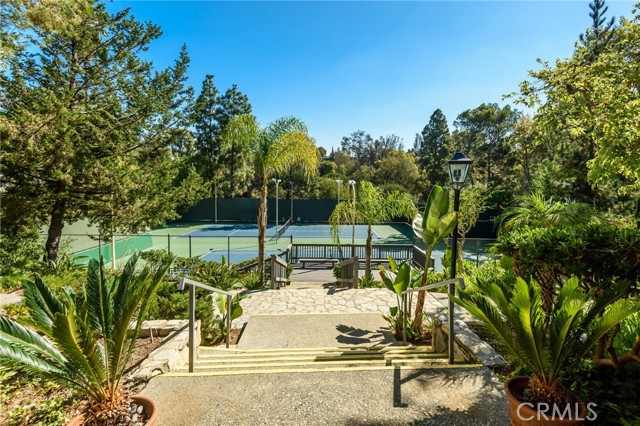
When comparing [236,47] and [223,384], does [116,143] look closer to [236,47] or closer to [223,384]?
[236,47]

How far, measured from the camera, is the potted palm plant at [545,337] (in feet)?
6.25

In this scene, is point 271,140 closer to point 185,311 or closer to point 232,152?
point 185,311

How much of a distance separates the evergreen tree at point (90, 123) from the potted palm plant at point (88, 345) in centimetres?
691

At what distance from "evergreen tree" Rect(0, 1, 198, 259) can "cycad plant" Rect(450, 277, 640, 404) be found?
30.3 ft

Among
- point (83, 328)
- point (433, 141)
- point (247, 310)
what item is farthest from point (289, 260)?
point (433, 141)

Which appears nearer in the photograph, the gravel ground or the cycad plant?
the cycad plant

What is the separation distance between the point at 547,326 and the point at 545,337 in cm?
16

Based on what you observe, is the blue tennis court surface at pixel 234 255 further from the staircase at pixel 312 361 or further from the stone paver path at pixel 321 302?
the staircase at pixel 312 361

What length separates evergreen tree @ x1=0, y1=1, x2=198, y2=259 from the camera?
290 inches

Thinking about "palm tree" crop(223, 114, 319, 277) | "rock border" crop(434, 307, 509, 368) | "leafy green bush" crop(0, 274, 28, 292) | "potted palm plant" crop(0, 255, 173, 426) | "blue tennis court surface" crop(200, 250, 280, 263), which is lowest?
"blue tennis court surface" crop(200, 250, 280, 263)

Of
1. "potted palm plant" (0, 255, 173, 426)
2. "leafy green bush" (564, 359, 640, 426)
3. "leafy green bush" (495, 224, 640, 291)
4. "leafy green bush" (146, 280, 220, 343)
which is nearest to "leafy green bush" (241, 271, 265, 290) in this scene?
"leafy green bush" (146, 280, 220, 343)

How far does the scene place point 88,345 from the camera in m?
2.05

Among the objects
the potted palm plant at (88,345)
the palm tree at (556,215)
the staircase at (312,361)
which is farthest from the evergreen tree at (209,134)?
the potted palm plant at (88,345)

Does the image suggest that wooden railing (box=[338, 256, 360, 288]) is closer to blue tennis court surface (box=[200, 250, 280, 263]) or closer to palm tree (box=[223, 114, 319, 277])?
palm tree (box=[223, 114, 319, 277])
